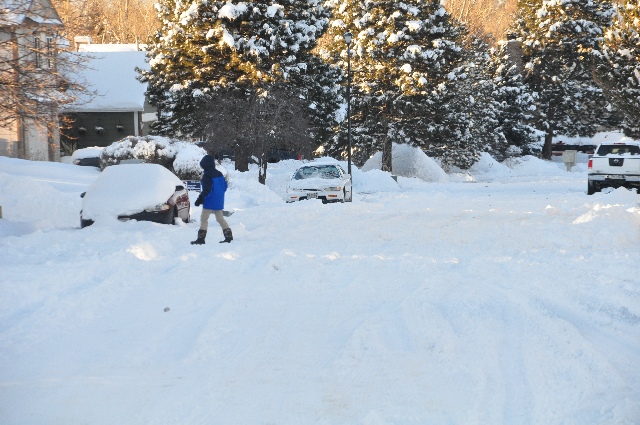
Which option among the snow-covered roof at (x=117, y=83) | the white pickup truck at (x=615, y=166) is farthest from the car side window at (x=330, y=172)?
the snow-covered roof at (x=117, y=83)

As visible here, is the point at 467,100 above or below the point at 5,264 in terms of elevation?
above

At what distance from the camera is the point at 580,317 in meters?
8.02

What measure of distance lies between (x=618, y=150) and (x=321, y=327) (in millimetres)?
22173

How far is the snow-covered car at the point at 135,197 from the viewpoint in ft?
49.6

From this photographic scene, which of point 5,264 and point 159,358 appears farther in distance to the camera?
point 5,264

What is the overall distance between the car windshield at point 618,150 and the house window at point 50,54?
62.4ft

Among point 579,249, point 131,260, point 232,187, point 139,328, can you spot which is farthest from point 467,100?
point 139,328

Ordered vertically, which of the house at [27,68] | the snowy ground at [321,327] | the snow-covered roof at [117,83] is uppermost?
the snow-covered roof at [117,83]

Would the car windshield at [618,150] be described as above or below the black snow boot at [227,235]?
above

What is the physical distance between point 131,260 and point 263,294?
2826 millimetres

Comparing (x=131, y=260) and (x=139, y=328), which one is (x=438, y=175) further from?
(x=139, y=328)

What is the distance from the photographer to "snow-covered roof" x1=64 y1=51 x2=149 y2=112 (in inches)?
1857

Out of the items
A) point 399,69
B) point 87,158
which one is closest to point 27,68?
point 87,158

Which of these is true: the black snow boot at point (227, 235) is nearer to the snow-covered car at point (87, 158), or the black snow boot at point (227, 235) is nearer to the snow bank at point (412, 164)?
the snow-covered car at point (87, 158)
